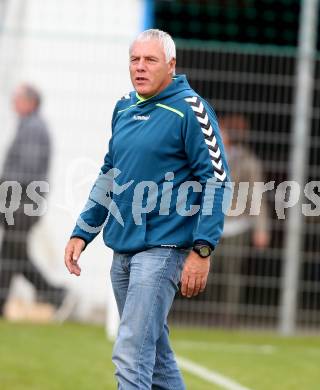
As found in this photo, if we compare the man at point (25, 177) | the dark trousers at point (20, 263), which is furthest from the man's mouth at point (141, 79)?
the dark trousers at point (20, 263)

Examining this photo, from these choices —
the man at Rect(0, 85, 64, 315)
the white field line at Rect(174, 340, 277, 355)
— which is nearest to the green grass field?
the white field line at Rect(174, 340, 277, 355)

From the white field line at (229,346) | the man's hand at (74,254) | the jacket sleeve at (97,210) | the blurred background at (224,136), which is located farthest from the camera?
the blurred background at (224,136)

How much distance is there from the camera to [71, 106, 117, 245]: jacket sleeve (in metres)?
6.32

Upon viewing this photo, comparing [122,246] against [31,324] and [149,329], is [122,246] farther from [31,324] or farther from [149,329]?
[31,324]

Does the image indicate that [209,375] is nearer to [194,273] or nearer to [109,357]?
[109,357]

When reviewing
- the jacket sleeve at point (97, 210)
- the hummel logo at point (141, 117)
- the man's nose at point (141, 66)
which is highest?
the man's nose at point (141, 66)

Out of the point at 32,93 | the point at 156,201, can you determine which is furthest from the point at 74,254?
the point at 32,93

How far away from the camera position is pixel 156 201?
19.4 ft

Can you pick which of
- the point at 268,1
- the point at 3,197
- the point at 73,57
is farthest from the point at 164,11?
the point at 3,197

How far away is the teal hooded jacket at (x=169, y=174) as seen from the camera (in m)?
5.79

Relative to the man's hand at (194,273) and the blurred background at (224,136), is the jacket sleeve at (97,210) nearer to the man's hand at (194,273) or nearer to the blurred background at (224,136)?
the man's hand at (194,273)

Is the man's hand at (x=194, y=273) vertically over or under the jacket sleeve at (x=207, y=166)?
under

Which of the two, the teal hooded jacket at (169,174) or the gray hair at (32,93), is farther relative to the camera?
the gray hair at (32,93)

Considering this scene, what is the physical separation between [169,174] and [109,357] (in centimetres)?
406
